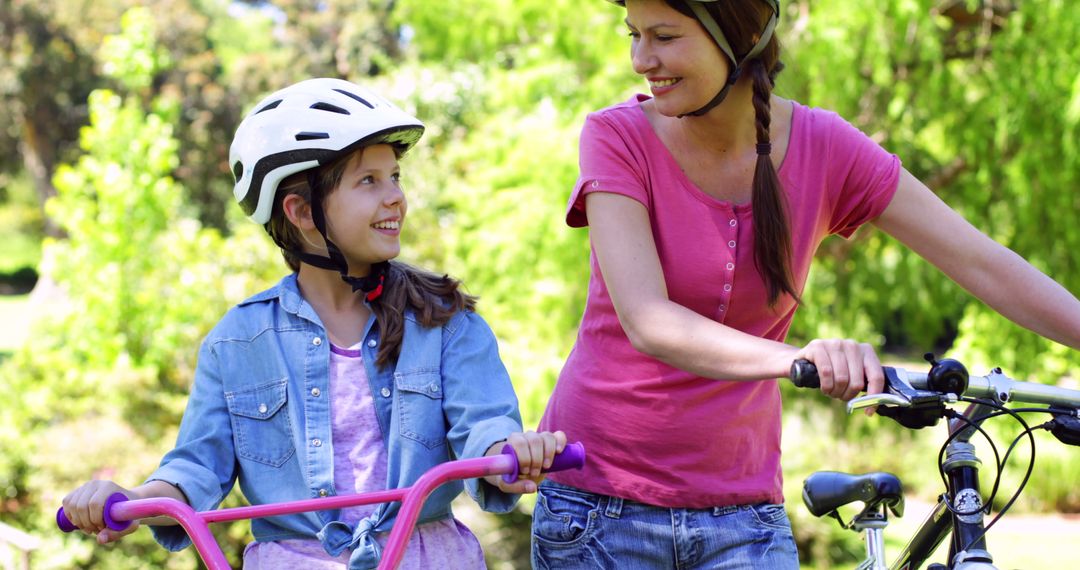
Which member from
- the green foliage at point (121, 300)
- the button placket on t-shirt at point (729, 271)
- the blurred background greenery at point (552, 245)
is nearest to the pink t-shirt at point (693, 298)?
the button placket on t-shirt at point (729, 271)

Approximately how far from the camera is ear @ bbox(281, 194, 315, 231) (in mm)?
3357

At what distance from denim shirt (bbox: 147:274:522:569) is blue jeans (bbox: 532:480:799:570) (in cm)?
19

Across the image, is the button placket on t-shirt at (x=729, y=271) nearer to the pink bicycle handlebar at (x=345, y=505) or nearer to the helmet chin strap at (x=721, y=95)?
the helmet chin strap at (x=721, y=95)

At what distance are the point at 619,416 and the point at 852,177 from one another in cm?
79

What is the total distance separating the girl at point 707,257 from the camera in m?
2.79

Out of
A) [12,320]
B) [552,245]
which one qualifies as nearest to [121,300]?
[552,245]

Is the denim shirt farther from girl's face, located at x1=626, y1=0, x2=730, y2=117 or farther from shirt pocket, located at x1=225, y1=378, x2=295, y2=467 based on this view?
girl's face, located at x1=626, y1=0, x2=730, y2=117

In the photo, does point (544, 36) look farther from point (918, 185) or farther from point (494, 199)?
point (918, 185)

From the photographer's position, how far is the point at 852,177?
2934 mm

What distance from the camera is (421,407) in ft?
10.1

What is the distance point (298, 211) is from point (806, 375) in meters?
1.66

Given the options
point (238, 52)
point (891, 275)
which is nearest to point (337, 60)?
point (238, 52)

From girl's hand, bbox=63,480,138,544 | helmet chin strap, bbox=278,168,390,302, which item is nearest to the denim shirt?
helmet chin strap, bbox=278,168,390,302

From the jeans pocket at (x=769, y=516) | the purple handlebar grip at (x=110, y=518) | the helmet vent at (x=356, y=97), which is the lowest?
the purple handlebar grip at (x=110, y=518)
